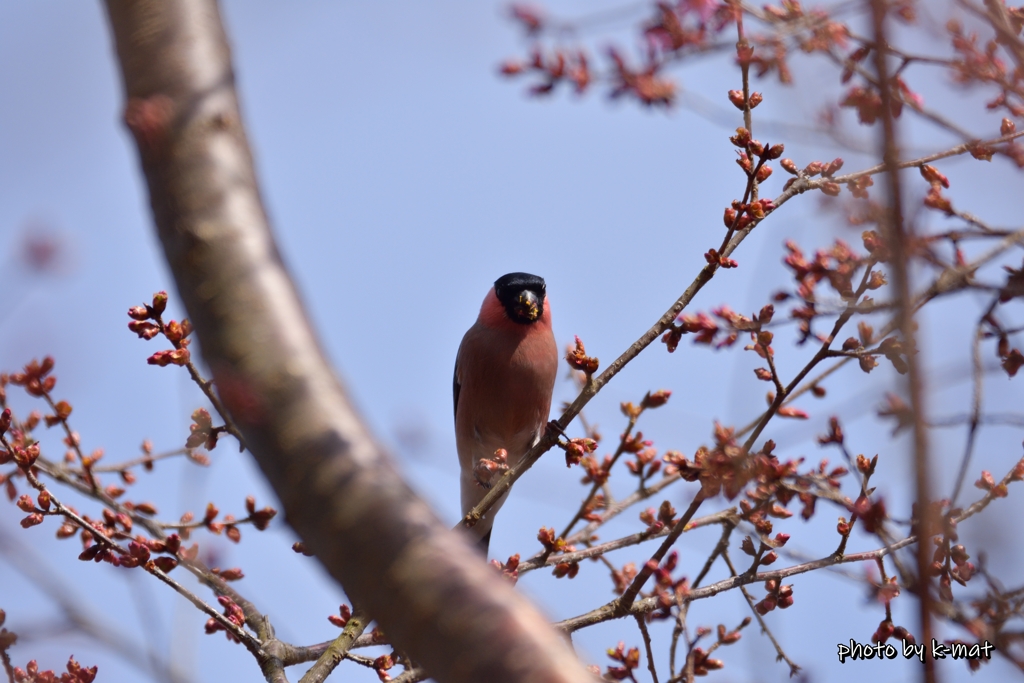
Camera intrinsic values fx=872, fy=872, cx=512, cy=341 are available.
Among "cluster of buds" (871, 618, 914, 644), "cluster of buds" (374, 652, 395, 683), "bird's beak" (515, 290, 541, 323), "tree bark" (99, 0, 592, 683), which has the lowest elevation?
"tree bark" (99, 0, 592, 683)

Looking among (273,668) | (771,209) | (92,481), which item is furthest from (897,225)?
(92,481)

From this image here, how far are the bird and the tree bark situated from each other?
12.1 feet

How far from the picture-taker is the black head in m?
5.09

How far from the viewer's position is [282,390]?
1.07m

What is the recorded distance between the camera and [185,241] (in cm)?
115

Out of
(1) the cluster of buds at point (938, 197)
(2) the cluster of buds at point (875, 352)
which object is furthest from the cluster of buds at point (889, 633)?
(1) the cluster of buds at point (938, 197)

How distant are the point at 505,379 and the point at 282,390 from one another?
3.85m

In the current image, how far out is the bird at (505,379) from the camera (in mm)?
4918

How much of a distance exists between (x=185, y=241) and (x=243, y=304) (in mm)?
126

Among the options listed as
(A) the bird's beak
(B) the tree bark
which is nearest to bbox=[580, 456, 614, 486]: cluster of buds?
(A) the bird's beak

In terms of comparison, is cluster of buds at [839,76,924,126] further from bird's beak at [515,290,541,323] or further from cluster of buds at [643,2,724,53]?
bird's beak at [515,290,541,323]

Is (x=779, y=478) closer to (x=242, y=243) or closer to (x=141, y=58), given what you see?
(x=242, y=243)

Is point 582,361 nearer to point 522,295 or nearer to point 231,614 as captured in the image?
point 231,614

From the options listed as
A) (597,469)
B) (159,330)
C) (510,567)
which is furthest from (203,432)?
(597,469)
